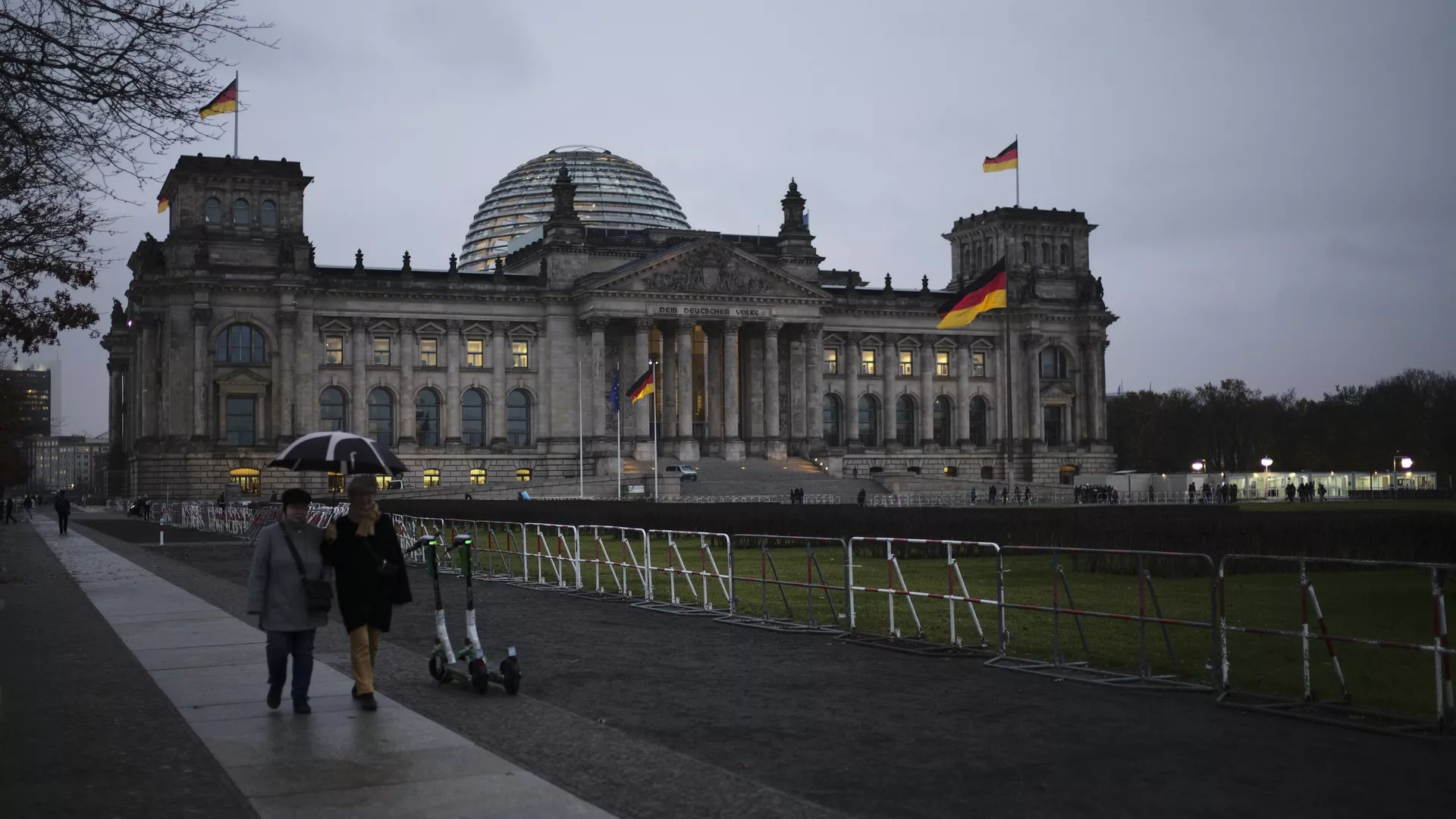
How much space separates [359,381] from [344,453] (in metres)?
86.3

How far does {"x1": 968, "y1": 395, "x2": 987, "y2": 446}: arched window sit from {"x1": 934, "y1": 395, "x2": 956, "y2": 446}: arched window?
5.87ft

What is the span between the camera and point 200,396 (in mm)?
95438

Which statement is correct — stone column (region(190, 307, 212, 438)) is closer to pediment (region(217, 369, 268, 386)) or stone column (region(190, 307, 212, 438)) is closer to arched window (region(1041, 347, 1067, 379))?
pediment (region(217, 369, 268, 386))

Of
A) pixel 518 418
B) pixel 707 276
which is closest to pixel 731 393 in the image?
pixel 707 276

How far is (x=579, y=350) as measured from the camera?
105500 mm

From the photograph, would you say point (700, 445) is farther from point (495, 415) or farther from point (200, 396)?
point (200, 396)

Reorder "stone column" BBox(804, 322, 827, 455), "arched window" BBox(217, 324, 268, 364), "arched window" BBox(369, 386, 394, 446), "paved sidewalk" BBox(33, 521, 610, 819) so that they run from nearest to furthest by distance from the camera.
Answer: "paved sidewalk" BBox(33, 521, 610, 819), "arched window" BBox(217, 324, 268, 364), "arched window" BBox(369, 386, 394, 446), "stone column" BBox(804, 322, 827, 455)

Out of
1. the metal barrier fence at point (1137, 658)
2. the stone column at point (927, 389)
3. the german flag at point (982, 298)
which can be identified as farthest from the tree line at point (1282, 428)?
the metal barrier fence at point (1137, 658)

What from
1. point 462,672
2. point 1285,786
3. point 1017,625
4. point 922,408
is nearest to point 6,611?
point 462,672

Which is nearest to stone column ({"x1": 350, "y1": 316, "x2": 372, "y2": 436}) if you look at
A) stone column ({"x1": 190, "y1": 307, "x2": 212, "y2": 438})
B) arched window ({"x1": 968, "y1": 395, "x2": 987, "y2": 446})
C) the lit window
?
the lit window

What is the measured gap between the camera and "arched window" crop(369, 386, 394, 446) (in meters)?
102

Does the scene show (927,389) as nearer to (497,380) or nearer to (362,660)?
(497,380)

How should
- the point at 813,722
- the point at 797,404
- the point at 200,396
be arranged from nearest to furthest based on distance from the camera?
1. the point at 813,722
2. the point at 200,396
3. the point at 797,404

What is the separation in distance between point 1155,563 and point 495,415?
7894 centimetres
